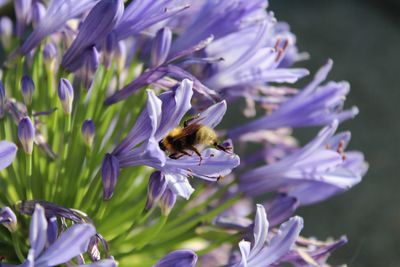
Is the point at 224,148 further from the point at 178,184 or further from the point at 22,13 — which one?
the point at 22,13

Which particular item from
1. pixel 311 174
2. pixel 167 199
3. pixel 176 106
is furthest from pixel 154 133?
pixel 311 174

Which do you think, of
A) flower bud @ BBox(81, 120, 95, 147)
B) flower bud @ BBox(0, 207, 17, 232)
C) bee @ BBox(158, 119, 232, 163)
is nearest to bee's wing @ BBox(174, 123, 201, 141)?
bee @ BBox(158, 119, 232, 163)

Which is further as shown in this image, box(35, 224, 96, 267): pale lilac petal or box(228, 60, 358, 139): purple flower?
box(228, 60, 358, 139): purple flower

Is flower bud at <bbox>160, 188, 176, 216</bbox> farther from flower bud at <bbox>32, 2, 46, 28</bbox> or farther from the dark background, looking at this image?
the dark background

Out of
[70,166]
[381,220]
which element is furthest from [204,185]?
[381,220]

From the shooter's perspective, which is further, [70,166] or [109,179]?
[70,166]

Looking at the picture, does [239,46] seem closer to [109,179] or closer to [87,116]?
[87,116]

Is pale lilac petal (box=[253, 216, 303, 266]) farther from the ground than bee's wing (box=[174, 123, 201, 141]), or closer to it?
closer to it
